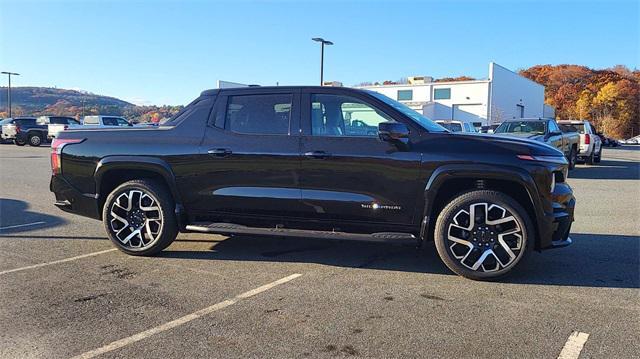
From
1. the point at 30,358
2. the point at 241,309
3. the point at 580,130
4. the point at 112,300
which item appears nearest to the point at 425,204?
the point at 241,309

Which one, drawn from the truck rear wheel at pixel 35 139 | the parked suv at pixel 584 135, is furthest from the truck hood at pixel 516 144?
the truck rear wheel at pixel 35 139

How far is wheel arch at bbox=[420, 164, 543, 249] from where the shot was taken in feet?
15.5

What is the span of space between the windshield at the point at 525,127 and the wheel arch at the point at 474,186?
9889mm

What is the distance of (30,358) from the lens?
→ 3.31 m

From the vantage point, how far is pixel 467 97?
196 ft

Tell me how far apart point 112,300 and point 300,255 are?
211 cm

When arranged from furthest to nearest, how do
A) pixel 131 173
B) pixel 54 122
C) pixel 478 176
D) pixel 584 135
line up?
pixel 54 122 < pixel 584 135 < pixel 131 173 < pixel 478 176

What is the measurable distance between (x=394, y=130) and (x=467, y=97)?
5790 cm

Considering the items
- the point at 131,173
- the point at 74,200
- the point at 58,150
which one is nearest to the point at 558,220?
the point at 131,173

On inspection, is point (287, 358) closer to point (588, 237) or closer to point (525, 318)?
point (525, 318)

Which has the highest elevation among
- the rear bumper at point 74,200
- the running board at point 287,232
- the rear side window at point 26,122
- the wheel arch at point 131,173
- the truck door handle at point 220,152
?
the rear side window at point 26,122

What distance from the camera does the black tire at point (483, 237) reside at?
478cm

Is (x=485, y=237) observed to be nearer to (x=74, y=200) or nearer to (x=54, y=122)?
(x=74, y=200)

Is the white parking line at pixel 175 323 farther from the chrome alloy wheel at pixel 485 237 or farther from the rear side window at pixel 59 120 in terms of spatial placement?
the rear side window at pixel 59 120
